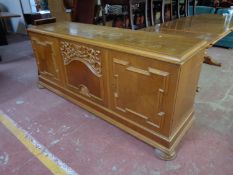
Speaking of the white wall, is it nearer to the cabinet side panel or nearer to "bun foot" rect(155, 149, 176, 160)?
the cabinet side panel

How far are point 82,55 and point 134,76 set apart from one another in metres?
0.58

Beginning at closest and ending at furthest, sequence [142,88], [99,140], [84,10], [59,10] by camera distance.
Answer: [142,88]
[99,140]
[84,10]
[59,10]

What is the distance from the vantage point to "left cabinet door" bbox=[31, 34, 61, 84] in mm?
1957

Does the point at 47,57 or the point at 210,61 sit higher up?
the point at 47,57

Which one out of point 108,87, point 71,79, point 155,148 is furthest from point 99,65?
point 155,148

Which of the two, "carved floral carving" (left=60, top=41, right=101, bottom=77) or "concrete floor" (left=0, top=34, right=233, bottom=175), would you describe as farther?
"carved floral carving" (left=60, top=41, right=101, bottom=77)

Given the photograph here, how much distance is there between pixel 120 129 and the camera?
1.74 metres

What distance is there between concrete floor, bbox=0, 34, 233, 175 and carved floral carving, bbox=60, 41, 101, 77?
0.55 m

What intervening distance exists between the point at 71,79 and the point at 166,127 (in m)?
1.09

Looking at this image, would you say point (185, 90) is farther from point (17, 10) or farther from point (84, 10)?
point (17, 10)

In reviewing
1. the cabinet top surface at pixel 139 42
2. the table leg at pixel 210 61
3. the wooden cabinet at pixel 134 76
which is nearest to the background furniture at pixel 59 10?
the wooden cabinet at pixel 134 76

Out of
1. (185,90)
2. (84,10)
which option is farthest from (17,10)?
(185,90)

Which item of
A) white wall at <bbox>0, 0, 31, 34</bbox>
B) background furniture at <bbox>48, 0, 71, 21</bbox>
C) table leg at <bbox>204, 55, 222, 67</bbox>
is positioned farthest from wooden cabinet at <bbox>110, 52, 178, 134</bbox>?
white wall at <bbox>0, 0, 31, 34</bbox>

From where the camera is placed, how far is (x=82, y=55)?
1.69m
